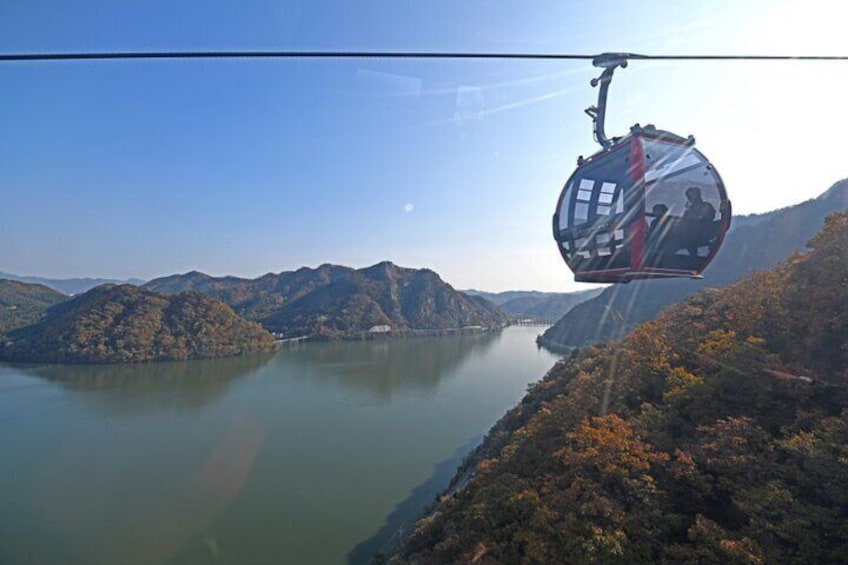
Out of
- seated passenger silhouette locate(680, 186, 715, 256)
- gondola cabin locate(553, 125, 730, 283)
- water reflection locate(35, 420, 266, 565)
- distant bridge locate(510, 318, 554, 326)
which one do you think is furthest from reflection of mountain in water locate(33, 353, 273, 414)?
distant bridge locate(510, 318, 554, 326)

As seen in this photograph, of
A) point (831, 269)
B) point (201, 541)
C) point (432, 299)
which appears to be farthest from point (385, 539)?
point (432, 299)

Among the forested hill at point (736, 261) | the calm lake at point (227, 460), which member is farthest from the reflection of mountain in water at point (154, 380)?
the forested hill at point (736, 261)

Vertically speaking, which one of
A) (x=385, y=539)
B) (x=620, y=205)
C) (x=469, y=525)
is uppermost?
(x=620, y=205)

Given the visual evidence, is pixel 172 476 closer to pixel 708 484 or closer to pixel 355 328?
pixel 708 484

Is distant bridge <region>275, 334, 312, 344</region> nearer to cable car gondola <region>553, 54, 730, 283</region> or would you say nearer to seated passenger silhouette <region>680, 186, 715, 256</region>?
cable car gondola <region>553, 54, 730, 283</region>

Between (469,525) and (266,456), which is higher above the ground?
(469,525)

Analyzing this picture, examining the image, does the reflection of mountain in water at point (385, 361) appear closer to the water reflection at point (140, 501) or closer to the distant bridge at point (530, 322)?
the water reflection at point (140, 501)

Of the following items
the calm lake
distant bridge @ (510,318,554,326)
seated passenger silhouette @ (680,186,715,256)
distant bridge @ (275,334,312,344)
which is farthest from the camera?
distant bridge @ (510,318,554,326)
